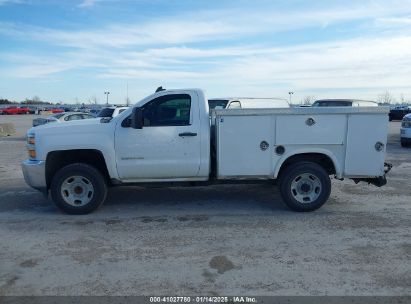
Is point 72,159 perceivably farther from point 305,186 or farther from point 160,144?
point 305,186

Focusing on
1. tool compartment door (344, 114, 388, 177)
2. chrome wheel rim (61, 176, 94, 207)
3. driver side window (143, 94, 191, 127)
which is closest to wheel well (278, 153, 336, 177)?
tool compartment door (344, 114, 388, 177)

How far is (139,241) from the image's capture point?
5.29 m

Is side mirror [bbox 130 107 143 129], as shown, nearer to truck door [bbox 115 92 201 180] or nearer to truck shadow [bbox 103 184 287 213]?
truck door [bbox 115 92 201 180]

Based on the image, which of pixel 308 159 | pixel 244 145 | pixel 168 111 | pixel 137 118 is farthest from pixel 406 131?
pixel 137 118

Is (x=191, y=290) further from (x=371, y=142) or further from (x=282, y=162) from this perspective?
(x=371, y=142)

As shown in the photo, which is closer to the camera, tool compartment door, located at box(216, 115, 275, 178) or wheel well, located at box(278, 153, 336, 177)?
tool compartment door, located at box(216, 115, 275, 178)

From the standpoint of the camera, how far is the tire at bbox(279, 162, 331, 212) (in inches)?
255

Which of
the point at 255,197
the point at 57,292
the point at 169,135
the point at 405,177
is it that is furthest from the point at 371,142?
the point at 57,292

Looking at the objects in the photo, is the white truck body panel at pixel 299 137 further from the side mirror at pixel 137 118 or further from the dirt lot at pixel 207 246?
the side mirror at pixel 137 118

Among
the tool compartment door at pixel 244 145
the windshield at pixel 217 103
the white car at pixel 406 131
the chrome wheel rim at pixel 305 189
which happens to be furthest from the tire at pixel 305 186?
the white car at pixel 406 131

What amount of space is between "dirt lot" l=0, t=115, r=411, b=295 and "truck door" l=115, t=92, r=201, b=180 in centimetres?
73

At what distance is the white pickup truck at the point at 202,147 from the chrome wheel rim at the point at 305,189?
2 centimetres

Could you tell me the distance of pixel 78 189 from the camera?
655 cm

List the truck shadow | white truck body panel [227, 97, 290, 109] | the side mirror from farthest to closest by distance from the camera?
white truck body panel [227, 97, 290, 109] < the truck shadow < the side mirror
